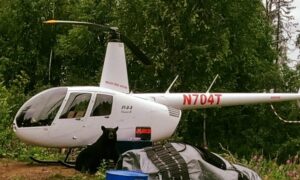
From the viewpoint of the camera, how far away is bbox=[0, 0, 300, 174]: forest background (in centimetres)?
2397

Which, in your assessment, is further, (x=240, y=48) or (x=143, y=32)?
(x=240, y=48)

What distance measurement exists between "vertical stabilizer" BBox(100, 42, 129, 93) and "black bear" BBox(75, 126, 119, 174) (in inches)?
→ 60.8

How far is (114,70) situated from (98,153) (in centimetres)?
200

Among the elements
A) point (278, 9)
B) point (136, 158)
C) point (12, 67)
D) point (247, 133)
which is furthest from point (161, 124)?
point (278, 9)

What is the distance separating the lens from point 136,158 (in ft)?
22.4

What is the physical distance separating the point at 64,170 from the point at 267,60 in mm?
22485

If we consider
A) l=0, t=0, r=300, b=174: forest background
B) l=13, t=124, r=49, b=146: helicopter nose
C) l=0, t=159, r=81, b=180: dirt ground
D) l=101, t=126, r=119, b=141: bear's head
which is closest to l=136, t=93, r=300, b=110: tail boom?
l=101, t=126, r=119, b=141: bear's head

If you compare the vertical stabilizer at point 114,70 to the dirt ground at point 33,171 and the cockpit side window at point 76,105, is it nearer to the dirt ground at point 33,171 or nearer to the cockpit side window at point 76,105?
the cockpit side window at point 76,105

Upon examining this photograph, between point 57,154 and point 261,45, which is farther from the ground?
point 261,45

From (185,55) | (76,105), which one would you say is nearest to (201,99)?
(76,105)

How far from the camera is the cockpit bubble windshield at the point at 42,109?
9.59m

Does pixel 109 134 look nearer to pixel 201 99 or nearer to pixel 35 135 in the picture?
pixel 35 135

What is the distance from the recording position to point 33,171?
8898 millimetres

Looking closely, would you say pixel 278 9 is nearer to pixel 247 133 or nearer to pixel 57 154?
pixel 247 133
